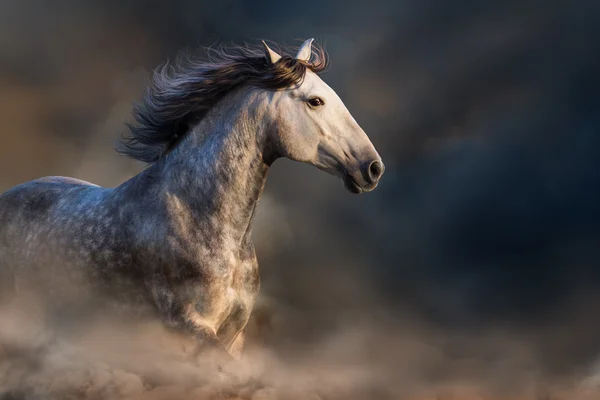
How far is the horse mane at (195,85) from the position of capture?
779cm

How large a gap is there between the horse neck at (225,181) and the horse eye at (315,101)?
36 centimetres

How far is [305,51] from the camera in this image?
8.10 m

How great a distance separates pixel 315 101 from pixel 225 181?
926mm

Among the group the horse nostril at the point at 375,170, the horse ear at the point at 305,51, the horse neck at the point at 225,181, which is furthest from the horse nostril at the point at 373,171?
the horse ear at the point at 305,51

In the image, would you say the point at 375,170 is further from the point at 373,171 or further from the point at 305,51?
the point at 305,51

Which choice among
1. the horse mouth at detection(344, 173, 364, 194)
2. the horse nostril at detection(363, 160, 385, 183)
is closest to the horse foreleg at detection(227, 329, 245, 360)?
the horse mouth at detection(344, 173, 364, 194)

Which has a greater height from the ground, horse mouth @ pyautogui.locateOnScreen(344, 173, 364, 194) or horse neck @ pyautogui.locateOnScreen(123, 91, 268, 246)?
horse mouth @ pyautogui.locateOnScreen(344, 173, 364, 194)

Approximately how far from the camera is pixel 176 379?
24.2ft

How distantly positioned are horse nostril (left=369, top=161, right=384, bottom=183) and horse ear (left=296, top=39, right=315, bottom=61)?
1094 millimetres

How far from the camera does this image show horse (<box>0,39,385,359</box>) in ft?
24.6

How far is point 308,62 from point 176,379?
2.72 metres

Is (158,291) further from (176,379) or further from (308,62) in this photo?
(308,62)

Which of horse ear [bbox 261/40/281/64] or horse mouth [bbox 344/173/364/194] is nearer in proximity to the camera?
horse mouth [bbox 344/173/364/194]

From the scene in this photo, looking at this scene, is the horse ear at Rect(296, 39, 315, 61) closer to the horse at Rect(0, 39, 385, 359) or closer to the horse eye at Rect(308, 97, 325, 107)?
the horse at Rect(0, 39, 385, 359)
